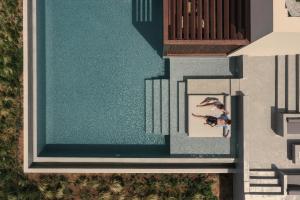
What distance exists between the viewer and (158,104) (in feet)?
47.6

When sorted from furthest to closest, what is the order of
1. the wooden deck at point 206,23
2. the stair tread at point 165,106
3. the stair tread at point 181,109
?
the stair tread at point 165,106, the stair tread at point 181,109, the wooden deck at point 206,23

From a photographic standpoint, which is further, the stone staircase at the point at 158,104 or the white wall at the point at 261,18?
the stone staircase at the point at 158,104

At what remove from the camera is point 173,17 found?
12.2 m

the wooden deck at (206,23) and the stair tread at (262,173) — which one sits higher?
the wooden deck at (206,23)

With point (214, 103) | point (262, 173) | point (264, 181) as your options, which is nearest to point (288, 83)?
point (214, 103)

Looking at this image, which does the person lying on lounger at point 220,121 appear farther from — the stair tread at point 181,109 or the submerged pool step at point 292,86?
the submerged pool step at point 292,86

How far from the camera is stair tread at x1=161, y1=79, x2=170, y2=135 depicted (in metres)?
14.4

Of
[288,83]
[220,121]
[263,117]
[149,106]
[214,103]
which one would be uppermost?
[288,83]

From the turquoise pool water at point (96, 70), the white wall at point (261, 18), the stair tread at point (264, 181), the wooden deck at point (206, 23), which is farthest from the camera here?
the turquoise pool water at point (96, 70)

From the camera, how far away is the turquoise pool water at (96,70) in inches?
581

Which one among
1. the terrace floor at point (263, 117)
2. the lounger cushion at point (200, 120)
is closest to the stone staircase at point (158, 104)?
the lounger cushion at point (200, 120)

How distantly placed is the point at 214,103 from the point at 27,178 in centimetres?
856

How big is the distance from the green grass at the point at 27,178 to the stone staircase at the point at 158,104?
7.01ft

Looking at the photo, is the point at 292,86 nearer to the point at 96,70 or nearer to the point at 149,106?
the point at 149,106
